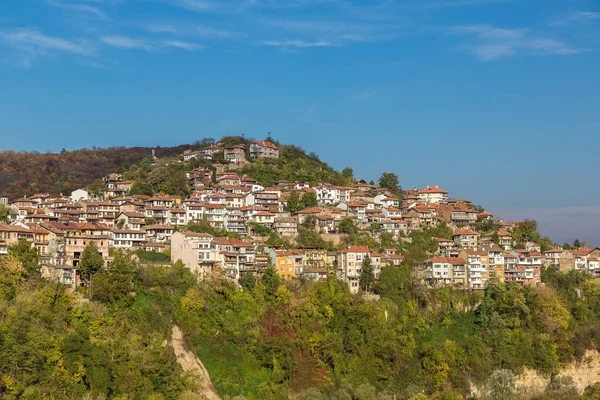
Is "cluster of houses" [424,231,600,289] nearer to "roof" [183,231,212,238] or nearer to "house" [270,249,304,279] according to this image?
"house" [270,249,304,279]

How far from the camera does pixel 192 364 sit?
38.9 meters

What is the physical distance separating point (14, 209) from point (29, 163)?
3227cm

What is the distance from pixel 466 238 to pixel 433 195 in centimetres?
1062

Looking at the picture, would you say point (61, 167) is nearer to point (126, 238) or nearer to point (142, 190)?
point (142, 190)

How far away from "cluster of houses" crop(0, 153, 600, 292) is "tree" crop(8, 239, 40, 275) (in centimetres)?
96

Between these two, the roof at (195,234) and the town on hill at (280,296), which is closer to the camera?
the town on hill at (280,296)

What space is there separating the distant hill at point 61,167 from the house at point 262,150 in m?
11.8

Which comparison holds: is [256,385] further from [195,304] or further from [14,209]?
[14,209]

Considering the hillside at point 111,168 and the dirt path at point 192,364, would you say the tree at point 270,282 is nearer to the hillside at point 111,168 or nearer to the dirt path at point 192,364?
the dirt path at point 192,364

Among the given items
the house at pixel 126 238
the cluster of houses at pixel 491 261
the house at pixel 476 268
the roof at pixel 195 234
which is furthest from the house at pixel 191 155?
the house at pixel 476 268

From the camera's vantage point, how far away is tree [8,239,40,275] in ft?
125

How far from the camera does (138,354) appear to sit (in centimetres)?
3547

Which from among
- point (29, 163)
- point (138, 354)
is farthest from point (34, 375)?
point (29, 163)

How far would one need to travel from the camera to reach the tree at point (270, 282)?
45.1 meters
